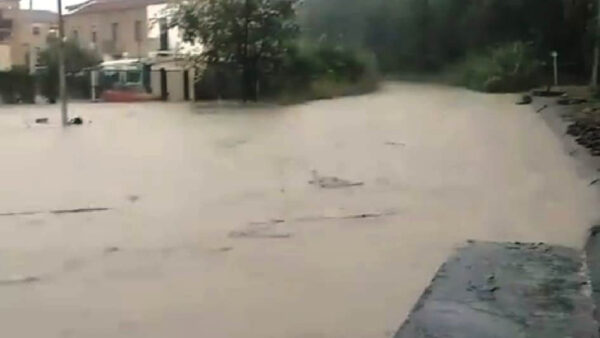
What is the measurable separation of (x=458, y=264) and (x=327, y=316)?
74cm

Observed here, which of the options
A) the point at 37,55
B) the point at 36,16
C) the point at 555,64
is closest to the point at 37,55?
the point at 37,55

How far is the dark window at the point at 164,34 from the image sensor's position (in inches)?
646

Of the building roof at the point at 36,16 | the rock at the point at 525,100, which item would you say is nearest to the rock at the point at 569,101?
the rock at the point at 525,100

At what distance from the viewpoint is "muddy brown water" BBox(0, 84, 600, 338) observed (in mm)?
3650

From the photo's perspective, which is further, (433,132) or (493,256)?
(433,132)

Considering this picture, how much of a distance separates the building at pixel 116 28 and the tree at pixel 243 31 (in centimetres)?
244

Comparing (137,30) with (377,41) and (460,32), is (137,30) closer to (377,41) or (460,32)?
(377,41)

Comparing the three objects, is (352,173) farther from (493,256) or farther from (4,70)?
(4,70)

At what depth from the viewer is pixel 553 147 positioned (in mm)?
8445

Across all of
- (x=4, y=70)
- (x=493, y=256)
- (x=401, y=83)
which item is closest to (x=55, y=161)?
(x=493, y=256)

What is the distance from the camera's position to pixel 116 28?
875 inches

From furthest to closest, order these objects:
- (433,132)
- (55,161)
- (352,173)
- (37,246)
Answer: (433,132), (55,161), (352,173), (37,246)

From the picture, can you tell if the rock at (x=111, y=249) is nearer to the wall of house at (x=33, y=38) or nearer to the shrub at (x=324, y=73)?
the shrub at (x=324, y=73)

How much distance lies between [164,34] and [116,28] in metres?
5.06
